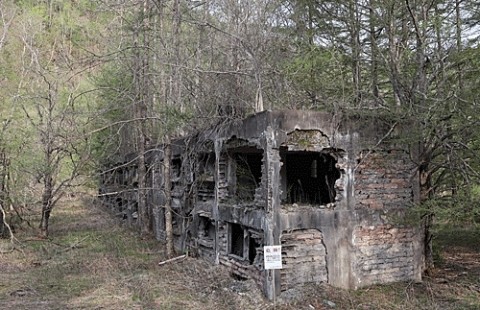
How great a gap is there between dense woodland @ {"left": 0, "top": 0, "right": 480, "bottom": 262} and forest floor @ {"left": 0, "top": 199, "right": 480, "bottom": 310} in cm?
154

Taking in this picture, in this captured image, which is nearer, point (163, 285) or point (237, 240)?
point (163, 285)

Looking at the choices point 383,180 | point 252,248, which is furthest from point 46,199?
point 383,180

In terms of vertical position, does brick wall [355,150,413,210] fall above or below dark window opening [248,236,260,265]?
above

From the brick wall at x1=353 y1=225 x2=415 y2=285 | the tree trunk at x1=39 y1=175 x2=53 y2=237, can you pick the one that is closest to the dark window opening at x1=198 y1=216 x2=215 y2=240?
the brick wall at x1=353 y1=225 x2=415 y2=285

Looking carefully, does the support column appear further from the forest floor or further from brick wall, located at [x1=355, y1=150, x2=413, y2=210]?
brick wall, located at [x1=355, y1=150, x2=413, y2=210]

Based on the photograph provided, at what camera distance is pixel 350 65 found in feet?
39.5

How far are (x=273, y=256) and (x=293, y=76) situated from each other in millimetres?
3834

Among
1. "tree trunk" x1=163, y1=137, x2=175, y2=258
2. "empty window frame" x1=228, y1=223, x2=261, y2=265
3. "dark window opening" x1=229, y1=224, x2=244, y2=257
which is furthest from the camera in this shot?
"tree trunk" x1=163, y1=137, x2=175, y2=258

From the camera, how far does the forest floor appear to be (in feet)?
29.0

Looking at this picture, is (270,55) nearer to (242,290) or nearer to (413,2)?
(413,2)

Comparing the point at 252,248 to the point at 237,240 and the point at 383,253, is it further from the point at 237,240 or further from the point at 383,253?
the point at 383,253

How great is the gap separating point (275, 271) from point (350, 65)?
567 cm

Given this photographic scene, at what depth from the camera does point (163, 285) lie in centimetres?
1006

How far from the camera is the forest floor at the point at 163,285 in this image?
8852 mm
